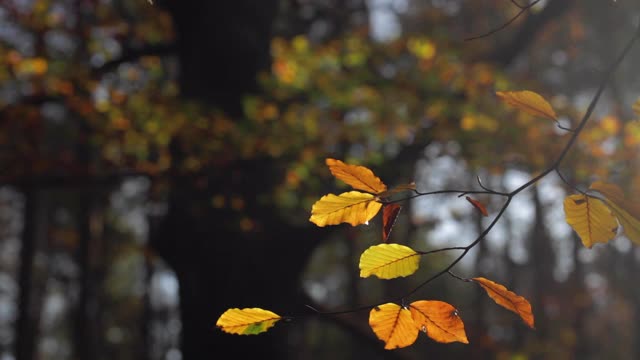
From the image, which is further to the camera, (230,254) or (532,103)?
(230,254)

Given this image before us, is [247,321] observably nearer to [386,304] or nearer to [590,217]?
[386,304]

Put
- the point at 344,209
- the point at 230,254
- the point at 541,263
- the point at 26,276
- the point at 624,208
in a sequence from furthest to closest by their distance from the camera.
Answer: the point at 541,263, the point at 26,276, the point at 230,254, the point at 344,209, the point at 624,208

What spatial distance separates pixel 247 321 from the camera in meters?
1.15

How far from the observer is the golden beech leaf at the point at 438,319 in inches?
45.1

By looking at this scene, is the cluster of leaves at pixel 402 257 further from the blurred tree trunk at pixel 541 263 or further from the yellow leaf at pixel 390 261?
the blurred tree trunk at pixel 541 263

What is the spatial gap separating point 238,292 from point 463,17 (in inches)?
221

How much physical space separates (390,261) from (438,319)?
14 cm

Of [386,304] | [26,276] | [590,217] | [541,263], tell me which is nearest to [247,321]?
[386,304]

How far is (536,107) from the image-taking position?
3.98ft

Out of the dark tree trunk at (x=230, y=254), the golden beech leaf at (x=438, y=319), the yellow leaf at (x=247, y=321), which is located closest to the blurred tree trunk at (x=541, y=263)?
the dark tree trunk at (x=230, y=254)

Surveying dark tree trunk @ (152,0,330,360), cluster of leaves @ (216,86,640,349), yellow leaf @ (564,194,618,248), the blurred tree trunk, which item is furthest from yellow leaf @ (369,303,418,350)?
the blurred tree trunk

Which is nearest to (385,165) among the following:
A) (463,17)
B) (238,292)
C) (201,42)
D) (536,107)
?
A: (238,292)

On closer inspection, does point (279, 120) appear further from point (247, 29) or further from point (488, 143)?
point (488, 143)

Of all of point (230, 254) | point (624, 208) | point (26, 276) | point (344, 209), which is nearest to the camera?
point (624, 208)
